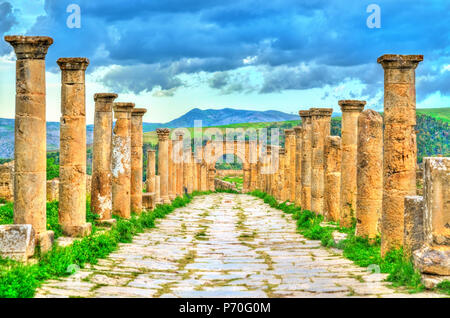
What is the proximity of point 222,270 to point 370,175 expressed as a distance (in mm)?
3671

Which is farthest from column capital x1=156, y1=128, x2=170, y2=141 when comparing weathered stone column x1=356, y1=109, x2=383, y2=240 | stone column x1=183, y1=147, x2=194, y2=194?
weathered stone column x1=356, y1=109, x2=383, y2=240

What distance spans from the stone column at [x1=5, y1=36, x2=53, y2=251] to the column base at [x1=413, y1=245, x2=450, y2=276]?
18.9 feet

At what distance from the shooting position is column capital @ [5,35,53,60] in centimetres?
877

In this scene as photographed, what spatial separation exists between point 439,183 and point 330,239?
4.80 meters

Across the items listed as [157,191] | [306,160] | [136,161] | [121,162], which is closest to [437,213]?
[121,162]

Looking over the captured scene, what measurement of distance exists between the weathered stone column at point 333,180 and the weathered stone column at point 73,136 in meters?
6.55

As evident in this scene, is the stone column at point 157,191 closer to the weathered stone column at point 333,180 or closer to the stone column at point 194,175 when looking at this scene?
the weathered stone column at point 333,180

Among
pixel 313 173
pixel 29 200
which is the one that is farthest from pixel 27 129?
pixel 313 173

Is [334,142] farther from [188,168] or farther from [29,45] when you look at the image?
[188,168]

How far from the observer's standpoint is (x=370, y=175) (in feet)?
34.9

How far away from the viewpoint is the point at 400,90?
9312 mm

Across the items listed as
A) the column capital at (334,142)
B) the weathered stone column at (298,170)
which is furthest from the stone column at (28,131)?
the weathered stone column at (298,170)

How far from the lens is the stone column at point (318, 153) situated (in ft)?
53.3
